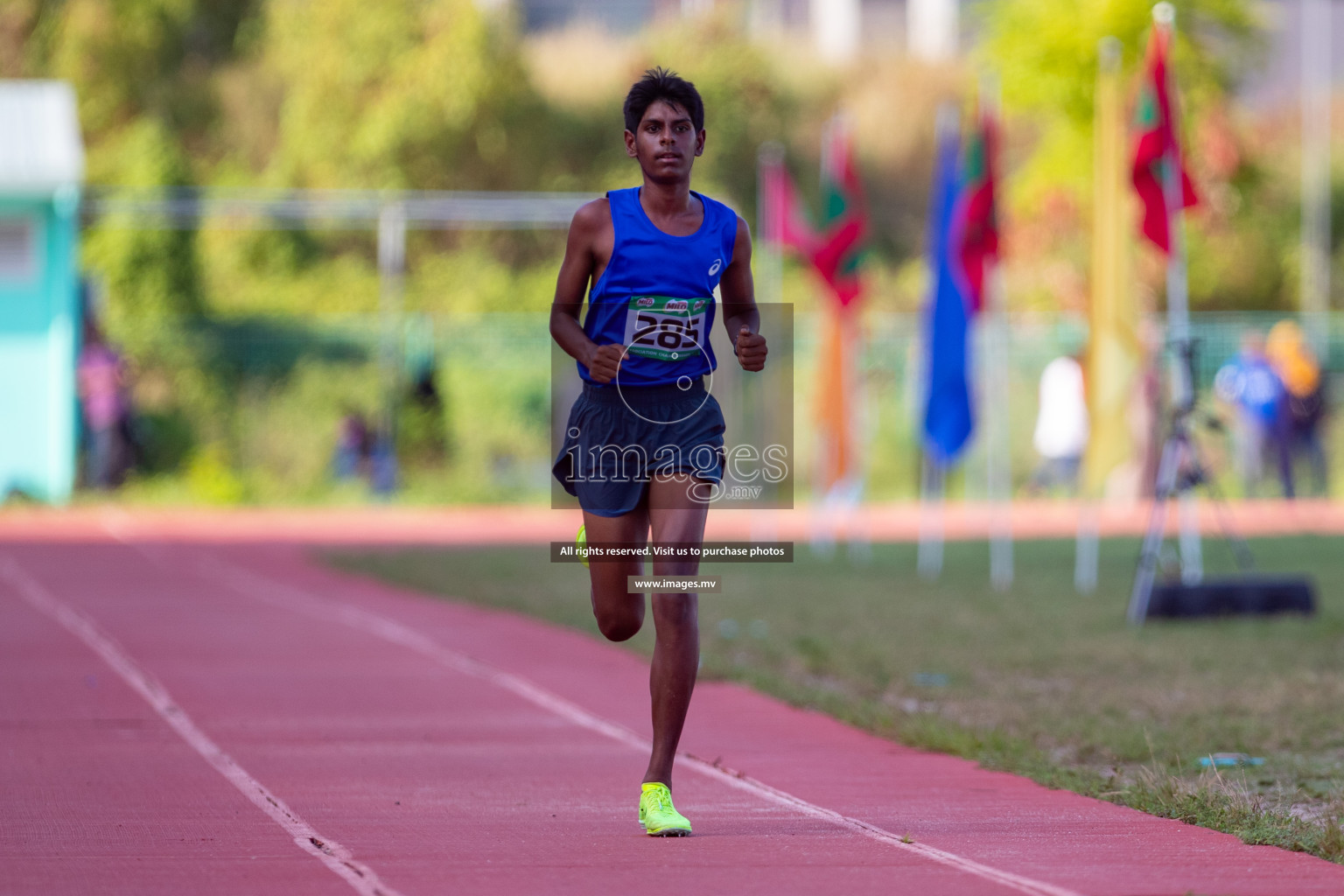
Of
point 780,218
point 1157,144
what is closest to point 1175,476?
point 1157,144

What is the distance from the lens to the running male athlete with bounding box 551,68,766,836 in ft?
20.5

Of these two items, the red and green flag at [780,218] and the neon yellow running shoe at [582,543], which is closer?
the neon yellow running shoe at [582,543]

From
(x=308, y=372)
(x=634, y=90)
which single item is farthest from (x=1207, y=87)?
(x=634, y=90)

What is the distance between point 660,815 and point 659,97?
226cm

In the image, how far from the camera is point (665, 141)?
6.27m

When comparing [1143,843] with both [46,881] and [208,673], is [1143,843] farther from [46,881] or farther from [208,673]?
[208,673]

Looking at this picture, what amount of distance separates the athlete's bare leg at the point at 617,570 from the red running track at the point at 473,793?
68 centimetres

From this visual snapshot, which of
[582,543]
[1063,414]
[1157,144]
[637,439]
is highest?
[1157,144]

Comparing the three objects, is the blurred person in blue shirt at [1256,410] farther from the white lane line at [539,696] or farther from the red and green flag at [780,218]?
the white lane line at [539,696]

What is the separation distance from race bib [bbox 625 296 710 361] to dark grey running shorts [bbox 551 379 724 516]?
120 mm

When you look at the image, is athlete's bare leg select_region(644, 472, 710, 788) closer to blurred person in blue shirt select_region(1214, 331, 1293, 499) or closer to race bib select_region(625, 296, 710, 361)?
race bib select_region(625, 296, 710, 361)

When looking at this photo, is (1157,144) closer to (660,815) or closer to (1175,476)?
(1175,476)

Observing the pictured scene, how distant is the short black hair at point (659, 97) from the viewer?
630cm

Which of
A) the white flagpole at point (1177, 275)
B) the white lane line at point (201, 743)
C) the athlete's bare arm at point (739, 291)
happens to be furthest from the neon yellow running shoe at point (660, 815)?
the white flagpole at point (1177, 275)
